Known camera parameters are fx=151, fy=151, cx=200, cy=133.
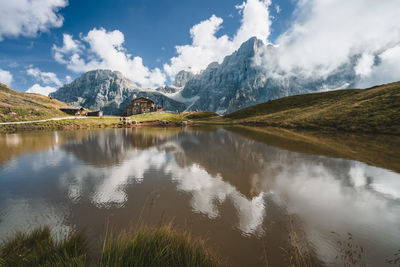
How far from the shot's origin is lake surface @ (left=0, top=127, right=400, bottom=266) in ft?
15.1

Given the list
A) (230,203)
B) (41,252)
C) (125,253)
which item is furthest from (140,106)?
(125,253)

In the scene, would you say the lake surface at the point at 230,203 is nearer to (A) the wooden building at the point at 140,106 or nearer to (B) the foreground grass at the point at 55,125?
(B) the foreground grass at the point at 55,125

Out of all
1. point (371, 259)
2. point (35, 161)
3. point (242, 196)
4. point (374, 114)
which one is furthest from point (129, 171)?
point (374, 114)

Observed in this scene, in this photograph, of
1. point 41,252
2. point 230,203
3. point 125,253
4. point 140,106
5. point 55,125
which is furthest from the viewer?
point 140,106

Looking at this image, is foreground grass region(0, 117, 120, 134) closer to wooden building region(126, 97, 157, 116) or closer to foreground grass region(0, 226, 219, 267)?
wooden building region(126, 97, 157, 116)

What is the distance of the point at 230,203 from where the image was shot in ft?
22.0

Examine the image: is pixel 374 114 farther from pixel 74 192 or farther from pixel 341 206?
pixel 74 192

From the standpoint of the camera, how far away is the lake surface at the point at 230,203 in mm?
4594

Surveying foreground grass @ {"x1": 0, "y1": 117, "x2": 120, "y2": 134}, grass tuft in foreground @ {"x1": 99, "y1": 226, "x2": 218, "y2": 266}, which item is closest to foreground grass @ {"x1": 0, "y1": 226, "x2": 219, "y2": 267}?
grass tuft in foreground @ {"x1": 99, "y1": 226, "x2": 218, "y2": 266}

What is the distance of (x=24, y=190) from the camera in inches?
306

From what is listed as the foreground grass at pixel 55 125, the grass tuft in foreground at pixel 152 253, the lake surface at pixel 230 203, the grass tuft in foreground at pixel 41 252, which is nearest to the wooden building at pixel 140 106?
the foreground grass at pixel 55 125

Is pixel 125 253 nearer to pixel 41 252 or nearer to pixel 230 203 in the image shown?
pixel 41 252

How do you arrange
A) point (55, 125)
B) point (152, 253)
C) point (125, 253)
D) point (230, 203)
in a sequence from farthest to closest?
1. point (55, 125)
2. point (230, 203)
3. point (152, 253)
4. point (125, 253)

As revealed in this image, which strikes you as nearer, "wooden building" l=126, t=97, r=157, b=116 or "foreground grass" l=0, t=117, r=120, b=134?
"foreground grass" l=0, t=117, r=120, b=134
